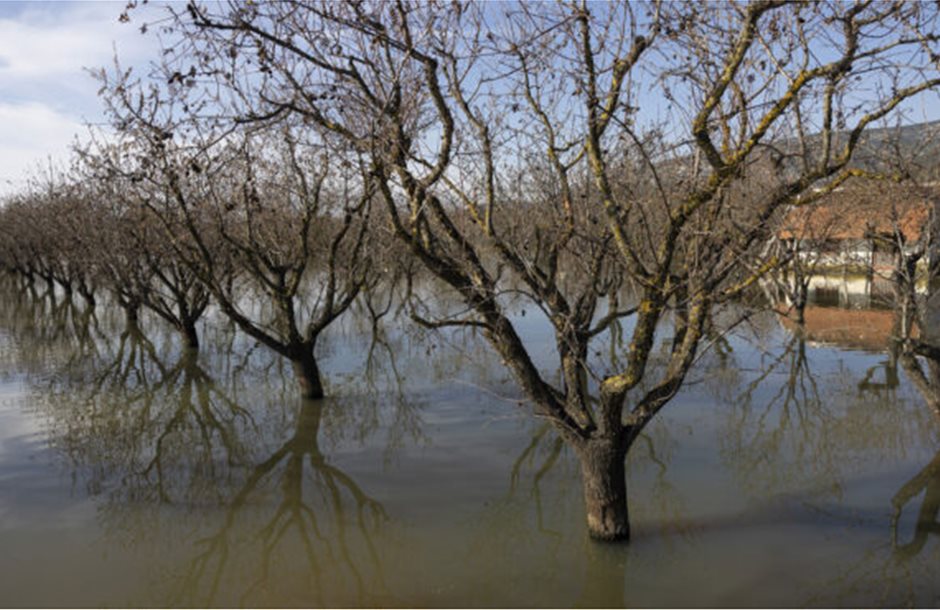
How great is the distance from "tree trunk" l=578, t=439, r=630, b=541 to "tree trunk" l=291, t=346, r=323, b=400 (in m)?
6.13

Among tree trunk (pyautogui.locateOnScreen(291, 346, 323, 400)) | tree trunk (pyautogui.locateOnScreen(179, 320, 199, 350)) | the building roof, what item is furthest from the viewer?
tree trunk (pyautogui.locateOnScreen(179, 320, 199, 350))

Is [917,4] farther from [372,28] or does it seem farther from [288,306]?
[288,306]

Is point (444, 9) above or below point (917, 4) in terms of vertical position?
above

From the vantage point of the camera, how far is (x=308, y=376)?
36.8ft

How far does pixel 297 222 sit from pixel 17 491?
347 inches

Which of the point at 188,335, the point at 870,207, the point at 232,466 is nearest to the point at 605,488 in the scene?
the point at 232,466

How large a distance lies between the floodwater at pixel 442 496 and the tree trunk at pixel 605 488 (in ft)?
0.70

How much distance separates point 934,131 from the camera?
7.10 meters

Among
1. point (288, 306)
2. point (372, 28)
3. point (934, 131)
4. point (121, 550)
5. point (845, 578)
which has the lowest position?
point (845, 578)

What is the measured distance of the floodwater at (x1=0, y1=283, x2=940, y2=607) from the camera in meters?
5.49

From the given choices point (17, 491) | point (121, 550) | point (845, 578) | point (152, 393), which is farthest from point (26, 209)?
point (845, 578)

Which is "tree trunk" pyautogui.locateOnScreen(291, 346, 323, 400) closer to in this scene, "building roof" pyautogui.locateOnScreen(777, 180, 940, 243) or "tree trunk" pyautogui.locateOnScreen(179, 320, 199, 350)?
"tree trunk" pyautogui.locateOnScreen(179, 320, 199, 350)

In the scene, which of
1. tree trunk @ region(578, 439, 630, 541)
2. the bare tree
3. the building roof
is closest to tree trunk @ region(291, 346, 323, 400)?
the bare tree

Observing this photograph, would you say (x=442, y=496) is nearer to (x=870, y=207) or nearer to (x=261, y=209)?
(x=261, y=209)
